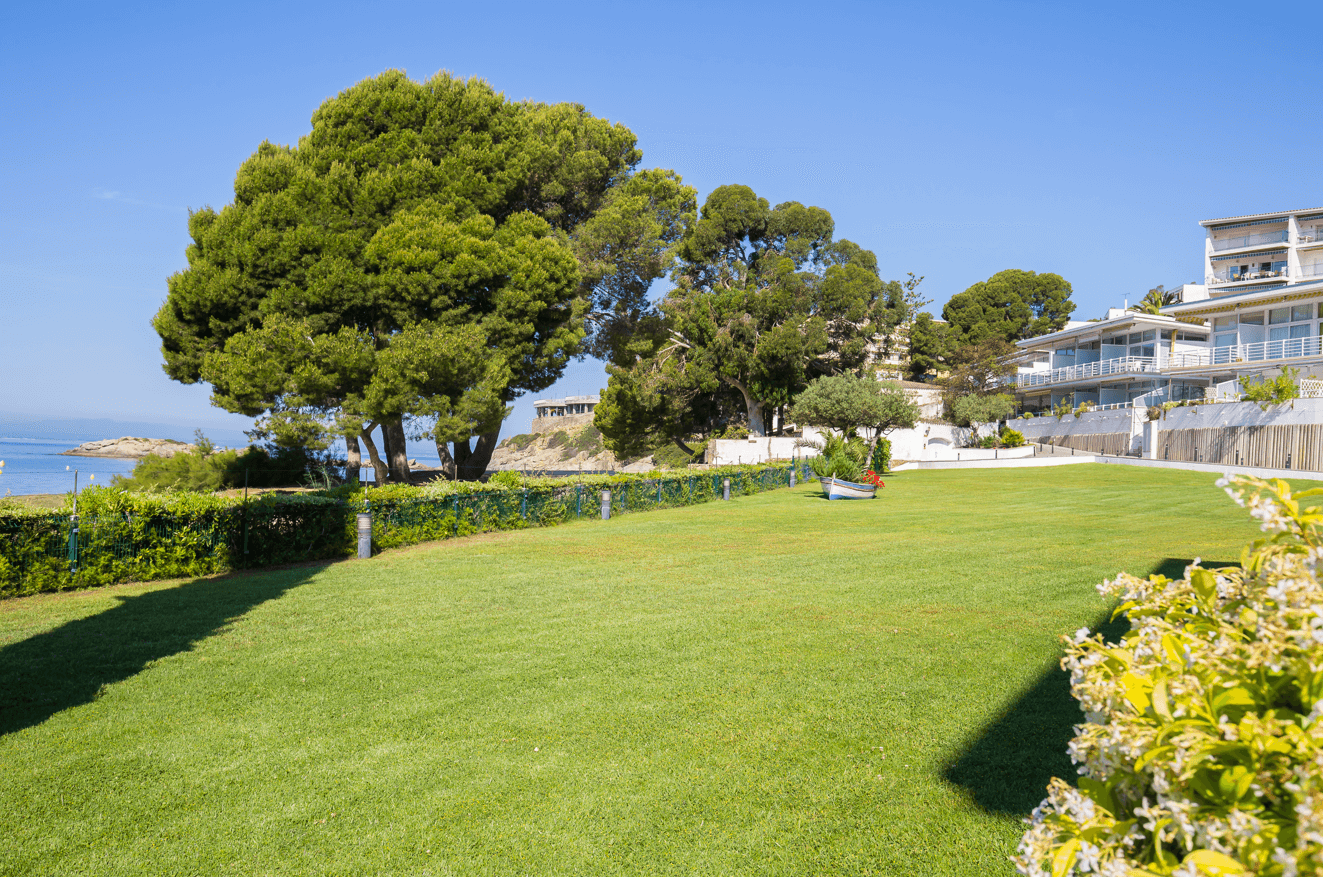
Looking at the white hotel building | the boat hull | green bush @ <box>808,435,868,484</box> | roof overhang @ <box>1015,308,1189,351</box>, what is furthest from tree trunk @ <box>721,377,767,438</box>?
roof overhang @ <box>1015,308,1189,351</box>

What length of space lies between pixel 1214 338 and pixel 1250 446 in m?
17.9

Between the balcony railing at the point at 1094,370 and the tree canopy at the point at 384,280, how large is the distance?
108 ft

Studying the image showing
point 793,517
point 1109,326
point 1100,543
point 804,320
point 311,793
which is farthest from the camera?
point 1109,326

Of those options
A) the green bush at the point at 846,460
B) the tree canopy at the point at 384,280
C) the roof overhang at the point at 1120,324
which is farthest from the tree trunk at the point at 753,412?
the roof overhang at the point at 1120,324

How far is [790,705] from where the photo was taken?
5.05 m

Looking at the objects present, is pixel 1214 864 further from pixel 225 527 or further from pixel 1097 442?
pixel 1097 442

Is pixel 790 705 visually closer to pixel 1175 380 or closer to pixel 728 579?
pixel 728 579

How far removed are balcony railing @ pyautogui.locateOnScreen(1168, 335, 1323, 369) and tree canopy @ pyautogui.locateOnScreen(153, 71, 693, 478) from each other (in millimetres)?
34618

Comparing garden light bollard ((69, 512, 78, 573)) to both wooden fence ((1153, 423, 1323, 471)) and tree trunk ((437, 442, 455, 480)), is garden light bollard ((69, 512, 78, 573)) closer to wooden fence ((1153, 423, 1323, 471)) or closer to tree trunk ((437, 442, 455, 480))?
tree trunk ((437, 442, 455, 480))

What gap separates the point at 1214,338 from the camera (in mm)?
42531

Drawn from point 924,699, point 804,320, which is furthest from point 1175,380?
point 924,699

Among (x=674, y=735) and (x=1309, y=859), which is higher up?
(x=1309, y=859)

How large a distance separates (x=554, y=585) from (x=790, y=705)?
5030mm

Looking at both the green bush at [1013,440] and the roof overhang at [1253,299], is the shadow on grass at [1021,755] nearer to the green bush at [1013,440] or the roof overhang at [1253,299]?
the green bush at [1013,440]
